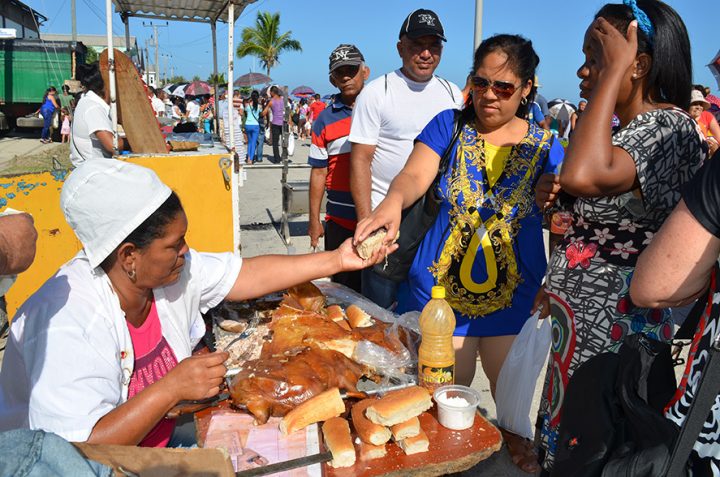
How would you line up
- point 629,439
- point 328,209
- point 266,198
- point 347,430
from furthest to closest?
point 266,198 < point 328,209 < point 347,430 < point 629,439

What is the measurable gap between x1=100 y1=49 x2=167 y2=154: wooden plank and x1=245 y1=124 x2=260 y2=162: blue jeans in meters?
11.4

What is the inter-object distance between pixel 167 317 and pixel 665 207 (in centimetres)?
191

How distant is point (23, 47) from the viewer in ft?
73.1

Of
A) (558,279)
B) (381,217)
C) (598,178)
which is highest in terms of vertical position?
(598,178)

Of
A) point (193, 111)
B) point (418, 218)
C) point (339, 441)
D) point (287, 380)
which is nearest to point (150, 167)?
point (418, 218)

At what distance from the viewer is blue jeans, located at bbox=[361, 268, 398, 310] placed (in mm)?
3234

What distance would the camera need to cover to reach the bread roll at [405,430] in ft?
5.56

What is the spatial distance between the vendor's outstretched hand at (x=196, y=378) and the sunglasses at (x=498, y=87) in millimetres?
1699

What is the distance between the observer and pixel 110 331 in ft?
6.12

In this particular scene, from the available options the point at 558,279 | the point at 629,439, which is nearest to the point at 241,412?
the point at 629,439

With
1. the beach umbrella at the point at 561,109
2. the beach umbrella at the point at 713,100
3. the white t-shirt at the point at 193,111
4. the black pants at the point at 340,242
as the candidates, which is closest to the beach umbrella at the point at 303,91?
the white t-shirt at the point at 193,111

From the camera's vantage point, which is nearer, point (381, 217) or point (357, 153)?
point (381, 217)

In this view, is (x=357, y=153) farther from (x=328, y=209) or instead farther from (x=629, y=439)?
(x=629, y=439)

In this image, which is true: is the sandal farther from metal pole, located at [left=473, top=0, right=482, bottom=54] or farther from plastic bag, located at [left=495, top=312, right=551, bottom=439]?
metal pole, located at [left=473, top=0, right=482, bottom=54]
